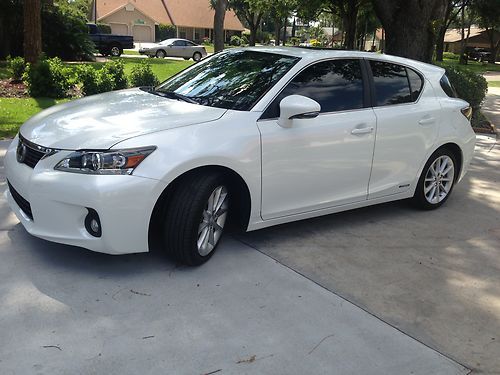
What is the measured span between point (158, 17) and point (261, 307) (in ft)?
226

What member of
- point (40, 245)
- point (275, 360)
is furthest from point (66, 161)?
point (275, 360)

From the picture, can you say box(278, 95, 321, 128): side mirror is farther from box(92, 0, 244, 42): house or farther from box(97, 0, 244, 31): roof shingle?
box(97, 0, 244, 31): roof shingle

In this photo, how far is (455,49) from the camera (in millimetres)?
83250

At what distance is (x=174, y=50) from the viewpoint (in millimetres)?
36000

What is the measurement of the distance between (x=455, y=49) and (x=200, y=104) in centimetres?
8830

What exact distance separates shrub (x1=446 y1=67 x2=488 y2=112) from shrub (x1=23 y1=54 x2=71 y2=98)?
8508 mm

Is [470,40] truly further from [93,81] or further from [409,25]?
[93,81]

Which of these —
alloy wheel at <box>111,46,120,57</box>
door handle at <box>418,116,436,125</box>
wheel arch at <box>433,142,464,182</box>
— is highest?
alloy wheel at <box>111,46,120,57</box>

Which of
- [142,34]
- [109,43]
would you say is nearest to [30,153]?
[109,43]

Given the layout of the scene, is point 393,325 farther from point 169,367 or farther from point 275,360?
point 169,367

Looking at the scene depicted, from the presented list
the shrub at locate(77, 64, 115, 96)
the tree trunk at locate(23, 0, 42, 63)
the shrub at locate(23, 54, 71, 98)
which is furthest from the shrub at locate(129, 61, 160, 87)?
the tree trunk at locate(23, 0, 42, 63)

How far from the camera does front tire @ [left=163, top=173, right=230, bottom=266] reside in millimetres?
3678

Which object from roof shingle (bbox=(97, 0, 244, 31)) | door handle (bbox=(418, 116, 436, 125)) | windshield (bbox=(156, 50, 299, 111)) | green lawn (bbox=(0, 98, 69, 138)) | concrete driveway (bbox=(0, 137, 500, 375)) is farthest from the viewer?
roof shingle (bbox=(97, 0, 244, 31))

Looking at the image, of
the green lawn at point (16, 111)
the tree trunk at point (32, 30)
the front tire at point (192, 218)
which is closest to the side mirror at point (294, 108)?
the front tire at point (192, 218)
